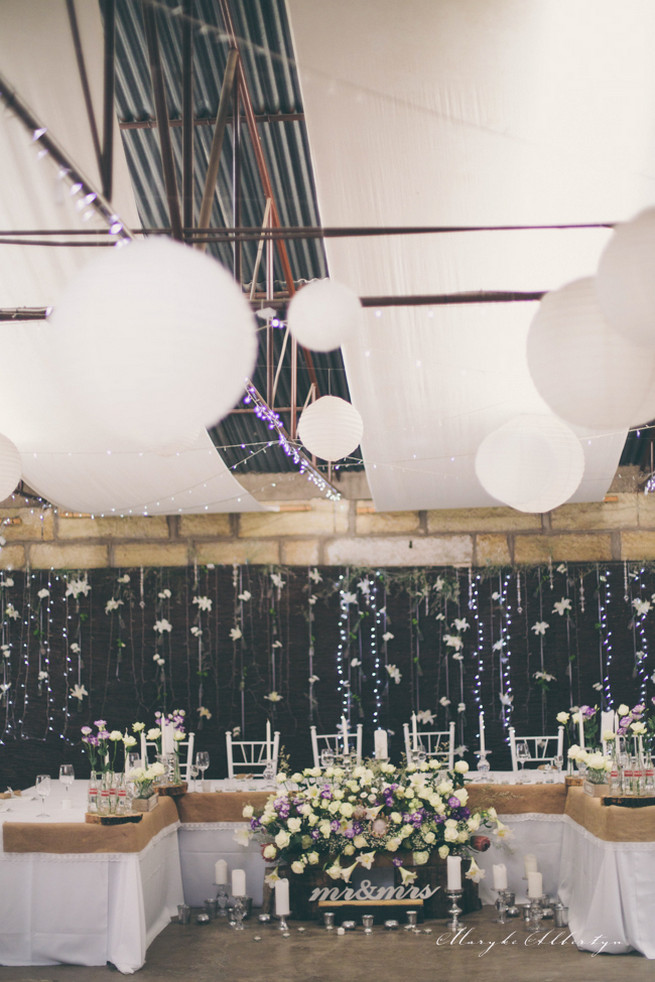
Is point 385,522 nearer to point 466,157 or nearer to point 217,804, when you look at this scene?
point 217,804

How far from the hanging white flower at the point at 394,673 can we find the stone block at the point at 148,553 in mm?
2298

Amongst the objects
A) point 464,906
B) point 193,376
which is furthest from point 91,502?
point 193,376

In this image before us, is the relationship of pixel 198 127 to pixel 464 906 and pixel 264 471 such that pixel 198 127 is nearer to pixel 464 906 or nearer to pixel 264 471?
pixel 264 471

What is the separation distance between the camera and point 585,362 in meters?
2.40

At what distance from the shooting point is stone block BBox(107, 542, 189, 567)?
349 inches

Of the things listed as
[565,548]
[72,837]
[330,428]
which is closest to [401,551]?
[565,548]

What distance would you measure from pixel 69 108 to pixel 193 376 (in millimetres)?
3490

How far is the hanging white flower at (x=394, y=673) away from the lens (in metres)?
8.38

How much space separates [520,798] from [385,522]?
11.2ft

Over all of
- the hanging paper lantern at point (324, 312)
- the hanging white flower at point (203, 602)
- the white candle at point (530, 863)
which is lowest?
the white candle at point (530, 863)

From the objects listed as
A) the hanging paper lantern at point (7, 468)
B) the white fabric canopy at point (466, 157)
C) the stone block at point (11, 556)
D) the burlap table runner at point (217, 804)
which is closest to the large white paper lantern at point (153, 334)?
the white fabric canopy at point (466, 157)

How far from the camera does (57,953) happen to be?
4.84 meters

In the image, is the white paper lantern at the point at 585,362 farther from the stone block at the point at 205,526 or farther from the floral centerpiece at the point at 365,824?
the stone block at the point at 205,526

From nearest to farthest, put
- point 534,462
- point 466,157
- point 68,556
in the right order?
point 534,462, point 466,157, point 68,556
